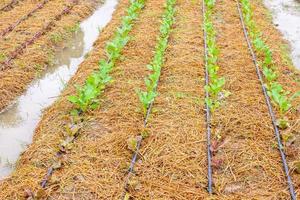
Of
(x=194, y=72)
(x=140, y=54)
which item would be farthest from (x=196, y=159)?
(x=140, y=54)

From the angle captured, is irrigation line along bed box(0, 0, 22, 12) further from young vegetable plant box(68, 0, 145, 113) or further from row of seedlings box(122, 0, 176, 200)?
row of seedlings box(122, 0, 176, 200)

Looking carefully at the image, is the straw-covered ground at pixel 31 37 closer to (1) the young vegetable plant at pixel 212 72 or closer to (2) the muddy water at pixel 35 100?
(2) the muddy water at pixel 35 100

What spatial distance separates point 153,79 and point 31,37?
12.1 feet

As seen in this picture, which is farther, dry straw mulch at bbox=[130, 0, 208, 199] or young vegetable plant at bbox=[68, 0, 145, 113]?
young vegetable plant at bbox=[68, 0, 145, 113]

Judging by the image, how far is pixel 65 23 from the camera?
387 inches

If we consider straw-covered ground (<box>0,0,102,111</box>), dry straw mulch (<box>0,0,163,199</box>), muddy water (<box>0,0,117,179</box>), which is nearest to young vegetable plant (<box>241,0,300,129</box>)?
dry straw mulch (<box>0,0,163,199</box>)

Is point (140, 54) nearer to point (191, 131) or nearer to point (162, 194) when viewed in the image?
point (191, 131)

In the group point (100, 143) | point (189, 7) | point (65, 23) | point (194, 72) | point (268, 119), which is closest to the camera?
point (100, 143)

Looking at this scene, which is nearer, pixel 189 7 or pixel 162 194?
pixel 162 194

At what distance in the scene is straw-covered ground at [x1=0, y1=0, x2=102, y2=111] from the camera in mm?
7176

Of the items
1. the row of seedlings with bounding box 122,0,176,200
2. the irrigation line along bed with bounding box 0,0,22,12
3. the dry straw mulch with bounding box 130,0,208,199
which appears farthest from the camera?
the irrigation line along bed with bounding box 0,0,22,12

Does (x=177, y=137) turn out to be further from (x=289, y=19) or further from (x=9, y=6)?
(x=9, y=6)

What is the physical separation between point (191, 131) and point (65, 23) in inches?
221

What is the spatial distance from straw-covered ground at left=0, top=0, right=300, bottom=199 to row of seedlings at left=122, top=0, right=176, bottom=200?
8cm
